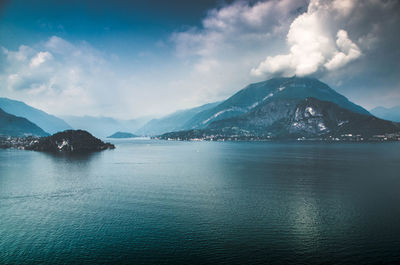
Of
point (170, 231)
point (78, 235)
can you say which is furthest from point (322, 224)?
point (78, 235)

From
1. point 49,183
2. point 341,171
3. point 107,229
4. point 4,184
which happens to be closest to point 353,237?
point 107,229

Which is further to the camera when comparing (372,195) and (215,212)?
(372,195)

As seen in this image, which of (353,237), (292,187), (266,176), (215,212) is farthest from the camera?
(266,176)

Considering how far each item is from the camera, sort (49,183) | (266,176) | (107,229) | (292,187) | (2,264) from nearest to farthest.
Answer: (2,264) → (107,229) → (292,187) → (49,183) → (266,176)

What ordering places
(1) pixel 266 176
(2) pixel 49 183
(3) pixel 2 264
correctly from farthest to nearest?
(1) pixel 266 176, (2) pixel 49 183, (3) pixel 2 264

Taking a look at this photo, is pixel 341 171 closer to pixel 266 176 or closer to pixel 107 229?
pixel 266 176

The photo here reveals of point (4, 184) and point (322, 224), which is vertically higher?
point (4, 184)

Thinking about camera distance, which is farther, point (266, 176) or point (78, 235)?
point (266, 176)

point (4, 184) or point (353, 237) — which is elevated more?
point (4, 184)

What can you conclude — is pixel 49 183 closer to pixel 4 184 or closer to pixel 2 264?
pixel 4 184
